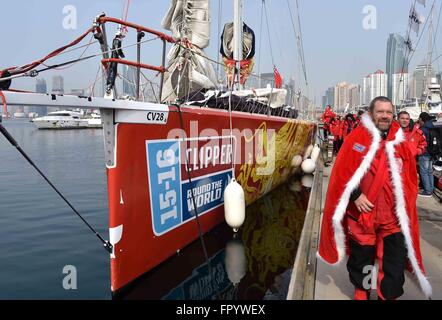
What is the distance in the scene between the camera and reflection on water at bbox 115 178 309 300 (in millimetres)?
4000

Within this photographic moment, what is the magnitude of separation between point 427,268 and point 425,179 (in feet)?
12.9

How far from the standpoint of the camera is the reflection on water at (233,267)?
4.00 m

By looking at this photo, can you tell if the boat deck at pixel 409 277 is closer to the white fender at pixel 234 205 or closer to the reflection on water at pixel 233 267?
the reflection on water at pixel 233 267

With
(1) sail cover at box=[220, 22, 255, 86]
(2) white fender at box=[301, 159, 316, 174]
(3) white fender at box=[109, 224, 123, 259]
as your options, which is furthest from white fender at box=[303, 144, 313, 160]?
(3) white fender at box=[109, 224, 123, 259]

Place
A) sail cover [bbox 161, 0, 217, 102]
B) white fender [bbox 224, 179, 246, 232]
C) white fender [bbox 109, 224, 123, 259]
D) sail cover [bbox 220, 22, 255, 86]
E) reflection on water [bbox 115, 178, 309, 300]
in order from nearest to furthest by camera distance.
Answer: white fender [bbox 109, 224, 123, 259] → reflection on water [bbox 115, 178, 309, 300] → white fender [bbox 224, 179, 246, 232] → sail cover [bbox 161, 0, 217, 102] → sail cover [bbox 220, 22, 255, 86]

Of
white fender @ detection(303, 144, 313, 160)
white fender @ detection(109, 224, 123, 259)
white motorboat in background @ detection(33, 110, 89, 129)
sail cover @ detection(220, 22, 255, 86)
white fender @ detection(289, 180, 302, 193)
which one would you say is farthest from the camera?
white motorboat in background @ detection(33, 110, 89, 129)

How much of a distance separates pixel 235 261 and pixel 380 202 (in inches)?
98.1

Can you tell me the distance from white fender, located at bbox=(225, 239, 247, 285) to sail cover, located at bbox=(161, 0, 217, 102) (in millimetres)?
2269

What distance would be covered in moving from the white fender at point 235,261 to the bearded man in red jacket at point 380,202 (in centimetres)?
179

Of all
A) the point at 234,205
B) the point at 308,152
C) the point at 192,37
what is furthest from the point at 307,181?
the point at 234,205

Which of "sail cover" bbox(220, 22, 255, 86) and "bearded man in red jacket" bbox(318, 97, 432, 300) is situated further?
"sail cover" bbox(220, 22, 255, 86)

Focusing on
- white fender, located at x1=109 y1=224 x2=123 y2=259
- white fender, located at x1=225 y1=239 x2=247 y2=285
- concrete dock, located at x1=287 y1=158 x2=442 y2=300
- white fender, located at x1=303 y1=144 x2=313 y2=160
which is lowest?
white fender, located at x1=225 y1=239 x2=247 y2=285

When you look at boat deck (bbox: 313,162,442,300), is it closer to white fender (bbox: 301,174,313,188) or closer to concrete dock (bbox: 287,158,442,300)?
concrete dock (bbox: 287,158,442,300)

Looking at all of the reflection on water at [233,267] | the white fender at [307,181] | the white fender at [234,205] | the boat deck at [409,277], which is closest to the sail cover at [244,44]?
the white fender at [307,181]
